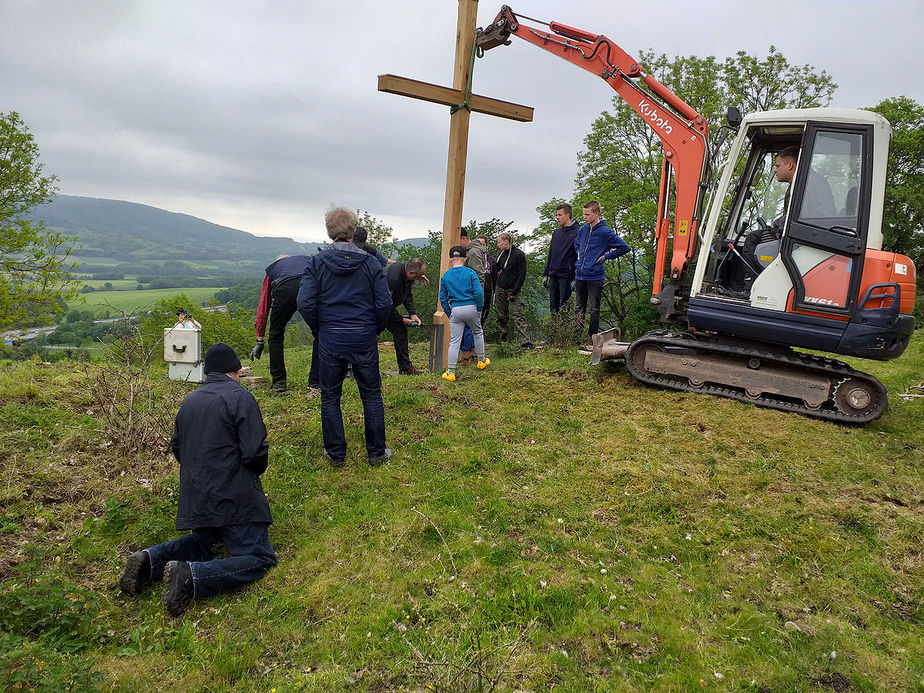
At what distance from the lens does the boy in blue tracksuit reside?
23.3 feet

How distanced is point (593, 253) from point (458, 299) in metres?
2.63

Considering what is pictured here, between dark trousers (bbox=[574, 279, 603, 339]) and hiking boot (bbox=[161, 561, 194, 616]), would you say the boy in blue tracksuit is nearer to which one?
dark trousers (bbox=[574, 279, 603, 339])

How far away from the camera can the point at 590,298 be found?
28.1ft

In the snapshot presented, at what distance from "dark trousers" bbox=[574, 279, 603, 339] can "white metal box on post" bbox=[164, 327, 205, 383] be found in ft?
20.8

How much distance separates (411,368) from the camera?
8.28 meters

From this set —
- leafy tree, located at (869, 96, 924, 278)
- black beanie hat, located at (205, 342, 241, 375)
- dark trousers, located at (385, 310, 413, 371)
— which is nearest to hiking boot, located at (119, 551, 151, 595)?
black beanie hat, located at (205, 342, 241, 375)

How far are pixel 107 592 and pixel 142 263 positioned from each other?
20475 cm

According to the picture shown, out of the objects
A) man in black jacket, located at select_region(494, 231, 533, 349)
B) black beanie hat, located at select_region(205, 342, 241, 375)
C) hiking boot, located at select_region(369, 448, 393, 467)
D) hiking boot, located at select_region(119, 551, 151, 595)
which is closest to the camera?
hiking boot, located at select_region(119, 551, 151, 595)

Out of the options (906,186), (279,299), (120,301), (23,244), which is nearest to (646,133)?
(906,186)

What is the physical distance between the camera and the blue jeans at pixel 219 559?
123 inches

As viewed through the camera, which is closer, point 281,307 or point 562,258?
point 281,307

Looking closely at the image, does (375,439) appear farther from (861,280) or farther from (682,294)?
(861,280)

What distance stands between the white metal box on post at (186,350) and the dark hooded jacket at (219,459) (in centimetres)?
484

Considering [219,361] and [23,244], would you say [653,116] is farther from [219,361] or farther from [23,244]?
[23,244]
